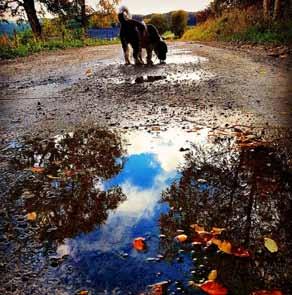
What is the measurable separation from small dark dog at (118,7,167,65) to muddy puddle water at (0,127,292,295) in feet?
20.1

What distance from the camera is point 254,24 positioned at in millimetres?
14609

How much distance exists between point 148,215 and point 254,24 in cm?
1347

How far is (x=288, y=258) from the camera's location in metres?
2.05

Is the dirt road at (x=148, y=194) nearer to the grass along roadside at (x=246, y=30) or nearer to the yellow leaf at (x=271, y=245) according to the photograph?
the yellow leaf at (x=271, y=245)

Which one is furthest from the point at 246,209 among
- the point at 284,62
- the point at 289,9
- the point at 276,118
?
the point at 289,9

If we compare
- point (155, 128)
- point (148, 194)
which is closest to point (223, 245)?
point (148, 194)

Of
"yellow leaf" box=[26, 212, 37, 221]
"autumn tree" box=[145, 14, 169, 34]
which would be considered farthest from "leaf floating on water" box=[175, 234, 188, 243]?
"autumn tree" box=[145, 14, 169, 34]

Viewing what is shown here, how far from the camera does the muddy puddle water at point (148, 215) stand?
1.96 metres

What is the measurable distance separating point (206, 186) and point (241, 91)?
3285mm

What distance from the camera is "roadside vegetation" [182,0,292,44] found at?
1245 cm

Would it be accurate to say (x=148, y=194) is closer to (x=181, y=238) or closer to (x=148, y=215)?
(x=148, y=215)

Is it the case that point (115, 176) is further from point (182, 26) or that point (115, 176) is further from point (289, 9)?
point (182, 26)

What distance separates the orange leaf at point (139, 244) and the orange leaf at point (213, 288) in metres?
0.42

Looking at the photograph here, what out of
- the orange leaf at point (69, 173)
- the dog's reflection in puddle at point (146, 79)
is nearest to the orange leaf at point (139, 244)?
the orange leaf at point (69, 173)
